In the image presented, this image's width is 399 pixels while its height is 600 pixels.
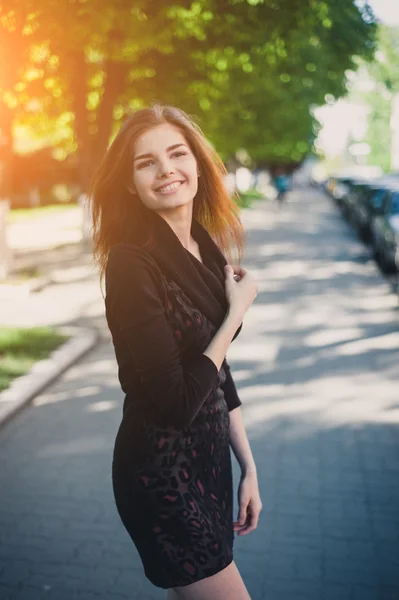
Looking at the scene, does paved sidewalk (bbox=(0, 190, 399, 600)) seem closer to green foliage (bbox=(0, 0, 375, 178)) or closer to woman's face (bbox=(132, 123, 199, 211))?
woman's face (bbox=(132, 123, 199, 211))

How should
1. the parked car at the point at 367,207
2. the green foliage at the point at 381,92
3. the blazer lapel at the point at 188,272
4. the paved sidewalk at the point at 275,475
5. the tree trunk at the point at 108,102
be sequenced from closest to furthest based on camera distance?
the blazer lapel at the point at 188,272
the paved sidewalk at the point at 275,475
the tree trunk at the point at 108,102
the parked car at the point at 367,207
the green foliage at the point at 381,92

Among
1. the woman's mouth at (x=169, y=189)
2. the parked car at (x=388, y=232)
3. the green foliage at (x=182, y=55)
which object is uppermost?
the green foliage at (x=182, y=55)

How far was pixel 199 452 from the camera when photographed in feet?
6.94

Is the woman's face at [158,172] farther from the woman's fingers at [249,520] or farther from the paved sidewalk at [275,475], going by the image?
the paved sidewalk at [275,475]

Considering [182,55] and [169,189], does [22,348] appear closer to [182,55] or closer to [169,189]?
[169,189]

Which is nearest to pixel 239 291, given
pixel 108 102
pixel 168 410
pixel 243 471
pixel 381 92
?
pixel 168 410

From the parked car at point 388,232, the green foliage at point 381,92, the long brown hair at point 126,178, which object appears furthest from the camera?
the green foliage at point 381,92

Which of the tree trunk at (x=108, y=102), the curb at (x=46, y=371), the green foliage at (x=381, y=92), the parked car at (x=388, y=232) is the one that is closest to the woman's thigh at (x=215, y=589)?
the curb at (x=46, y=371)

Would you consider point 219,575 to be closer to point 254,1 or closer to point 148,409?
point 148,409

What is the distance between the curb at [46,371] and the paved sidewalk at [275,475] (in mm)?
117

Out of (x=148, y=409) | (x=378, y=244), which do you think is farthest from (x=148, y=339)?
(x=378, y=244)

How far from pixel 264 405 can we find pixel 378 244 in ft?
35.3

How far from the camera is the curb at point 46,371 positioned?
6.66 metres

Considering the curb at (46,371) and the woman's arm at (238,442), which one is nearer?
the woman's arm at (238,442)
